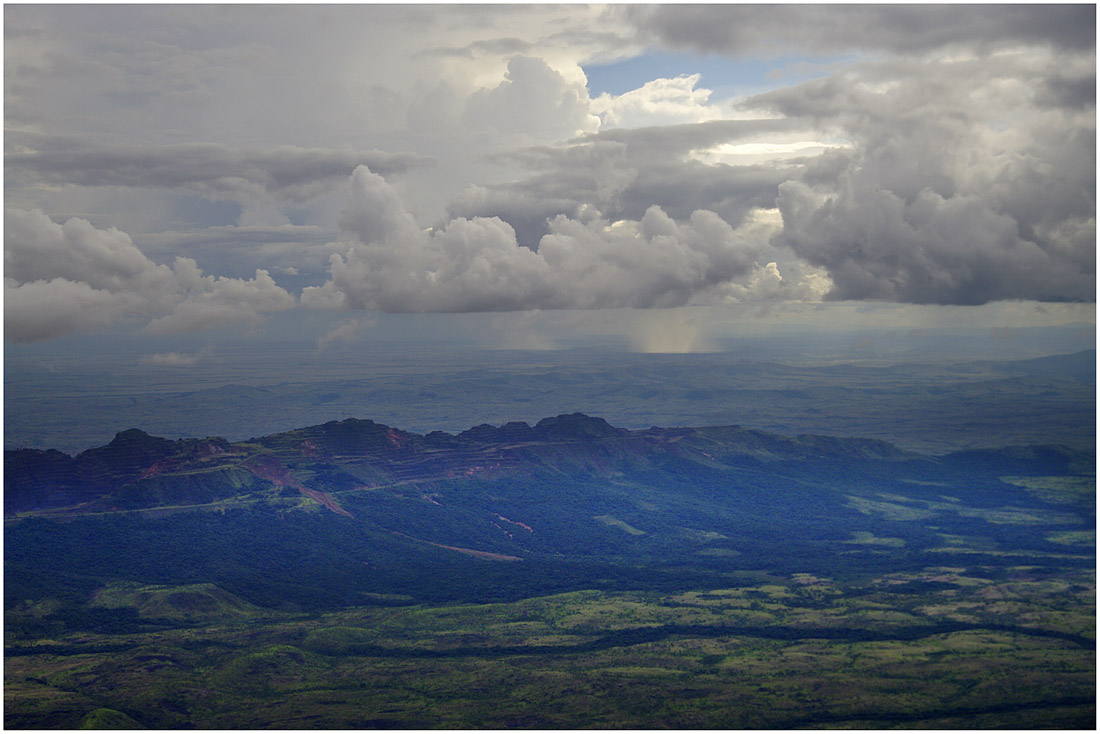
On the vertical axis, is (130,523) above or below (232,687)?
above

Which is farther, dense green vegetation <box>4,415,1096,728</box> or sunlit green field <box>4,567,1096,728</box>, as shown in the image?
dense green vegetation <box>4,415,1096,728</box>

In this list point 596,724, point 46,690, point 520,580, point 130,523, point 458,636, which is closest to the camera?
point 596,724

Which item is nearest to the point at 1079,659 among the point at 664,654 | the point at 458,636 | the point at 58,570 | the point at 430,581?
the point at 664,654

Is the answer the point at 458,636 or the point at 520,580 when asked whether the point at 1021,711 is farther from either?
the point at 520,580

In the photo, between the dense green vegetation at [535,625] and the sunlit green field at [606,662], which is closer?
the sunlit green field at [606,662]

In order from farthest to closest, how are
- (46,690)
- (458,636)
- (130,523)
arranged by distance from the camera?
(130,523)
(458,636)
(46,690)

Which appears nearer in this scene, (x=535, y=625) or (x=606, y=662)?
(x=606, y=662)

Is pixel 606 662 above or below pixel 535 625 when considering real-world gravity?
below

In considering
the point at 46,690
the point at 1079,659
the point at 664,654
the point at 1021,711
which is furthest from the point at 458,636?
the point at 1079,659

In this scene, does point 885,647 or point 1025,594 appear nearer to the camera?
point 885,647
